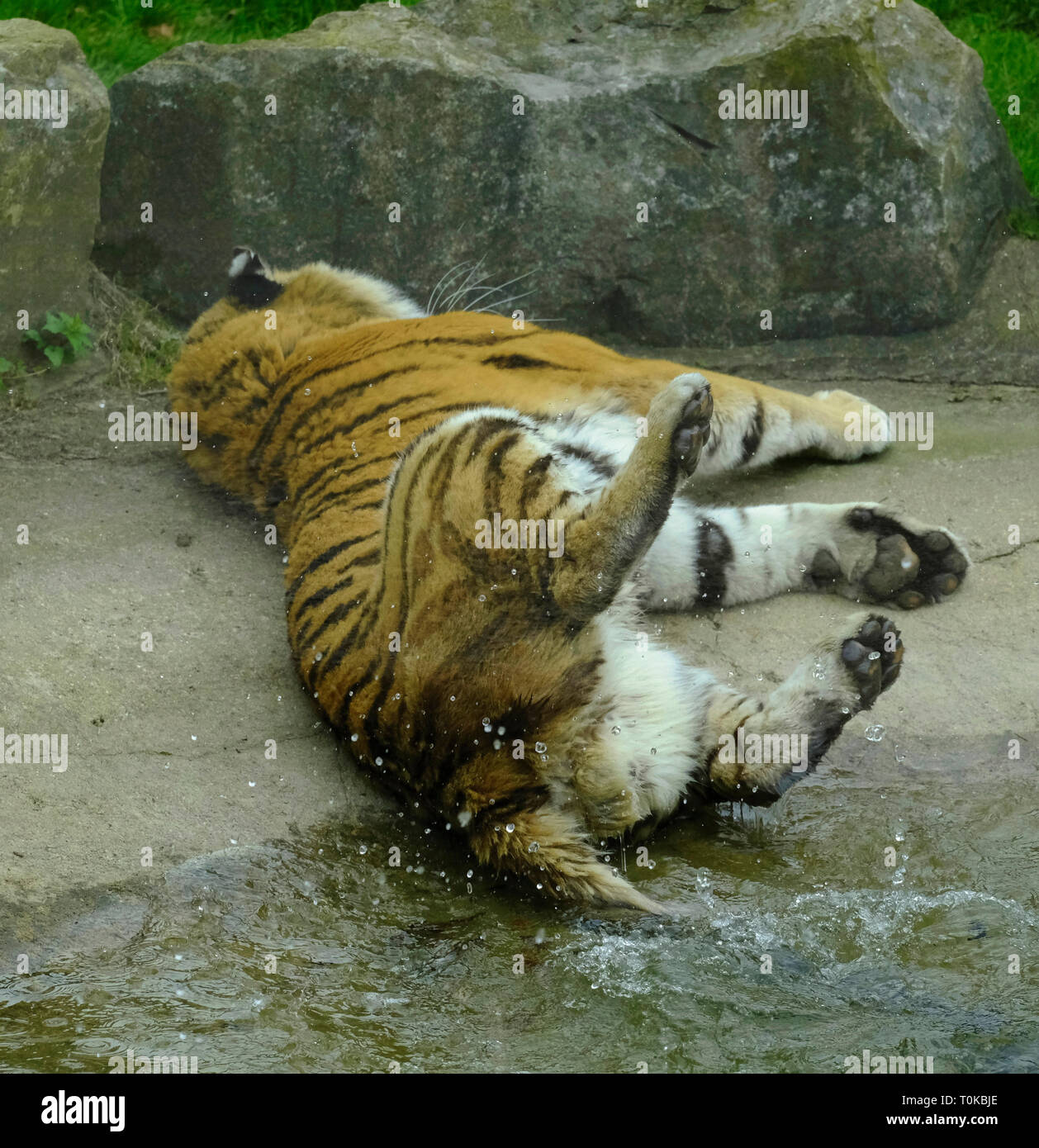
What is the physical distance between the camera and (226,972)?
2619 millimetres

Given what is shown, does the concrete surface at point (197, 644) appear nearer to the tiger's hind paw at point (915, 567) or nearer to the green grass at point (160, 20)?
the tiger's hind paw at point (915, 567)

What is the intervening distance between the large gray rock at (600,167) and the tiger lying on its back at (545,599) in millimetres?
1459

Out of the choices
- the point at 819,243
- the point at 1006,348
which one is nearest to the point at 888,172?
the point at 819,243

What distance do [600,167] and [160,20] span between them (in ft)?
7.18

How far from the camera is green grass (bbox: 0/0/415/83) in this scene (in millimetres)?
5840

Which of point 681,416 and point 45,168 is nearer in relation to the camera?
point 681,416

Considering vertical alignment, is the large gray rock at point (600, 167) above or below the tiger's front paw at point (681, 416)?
above

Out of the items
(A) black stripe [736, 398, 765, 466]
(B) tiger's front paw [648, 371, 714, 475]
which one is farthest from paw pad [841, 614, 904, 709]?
(A) black stripe [736, 398, 765, 466]

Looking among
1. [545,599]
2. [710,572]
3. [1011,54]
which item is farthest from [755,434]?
[1011,54]

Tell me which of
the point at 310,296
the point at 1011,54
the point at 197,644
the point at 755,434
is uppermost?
the point at 1011,54

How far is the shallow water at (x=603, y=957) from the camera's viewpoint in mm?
2340

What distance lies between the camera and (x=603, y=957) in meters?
2.63

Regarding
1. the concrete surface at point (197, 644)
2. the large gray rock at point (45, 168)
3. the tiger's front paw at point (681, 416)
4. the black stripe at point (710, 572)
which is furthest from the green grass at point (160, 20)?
the tiger's front paw at point (681, 416)

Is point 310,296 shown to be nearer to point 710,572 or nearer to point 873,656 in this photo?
point 710,572
